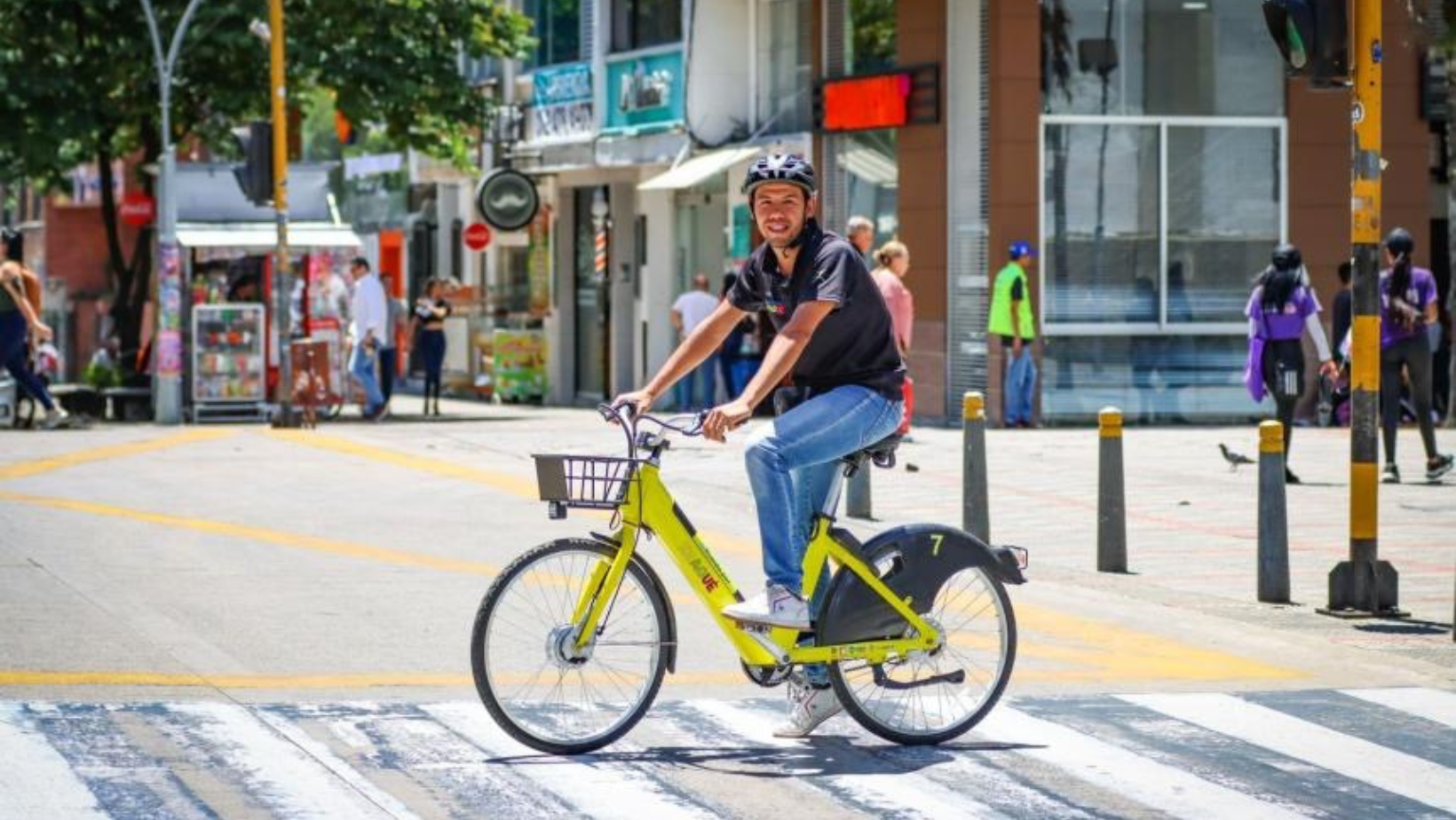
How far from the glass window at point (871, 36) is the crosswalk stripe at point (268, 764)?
23316mm

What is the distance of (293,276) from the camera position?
34.1m

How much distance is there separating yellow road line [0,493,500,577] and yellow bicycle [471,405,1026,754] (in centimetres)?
555

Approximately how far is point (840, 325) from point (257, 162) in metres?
22.2

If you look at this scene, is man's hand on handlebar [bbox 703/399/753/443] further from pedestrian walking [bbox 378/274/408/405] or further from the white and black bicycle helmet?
pedestrian walking [bbox 378/274/408/405]

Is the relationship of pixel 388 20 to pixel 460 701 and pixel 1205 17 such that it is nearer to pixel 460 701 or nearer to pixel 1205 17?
pixel 1205 17

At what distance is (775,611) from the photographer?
8562 mm

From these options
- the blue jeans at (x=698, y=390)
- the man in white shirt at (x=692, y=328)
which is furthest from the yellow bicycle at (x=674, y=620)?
the blue jeans at (x=698, y=390)

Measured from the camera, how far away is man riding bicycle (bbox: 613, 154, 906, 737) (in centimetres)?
848

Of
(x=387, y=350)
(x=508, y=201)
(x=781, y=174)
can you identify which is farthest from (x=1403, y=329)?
(x=508, y=201)

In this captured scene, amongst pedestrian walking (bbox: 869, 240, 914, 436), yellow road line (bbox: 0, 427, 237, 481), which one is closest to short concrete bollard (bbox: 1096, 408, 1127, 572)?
pedestrian walking (bbox: 869, 240, 914, 436)

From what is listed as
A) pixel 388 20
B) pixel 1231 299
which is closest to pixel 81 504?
pixel 1231 299

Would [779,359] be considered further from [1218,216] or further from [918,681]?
[1218,216]

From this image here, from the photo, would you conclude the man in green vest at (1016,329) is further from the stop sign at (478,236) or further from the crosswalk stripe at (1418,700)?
the stop sign at (478,236)

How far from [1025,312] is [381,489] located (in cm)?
1080
